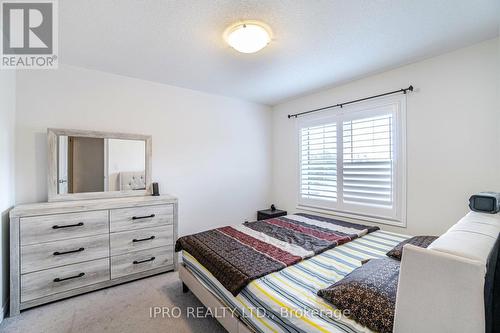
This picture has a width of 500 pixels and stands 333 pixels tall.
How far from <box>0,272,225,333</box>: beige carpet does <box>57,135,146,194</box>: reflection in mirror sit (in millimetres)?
1121

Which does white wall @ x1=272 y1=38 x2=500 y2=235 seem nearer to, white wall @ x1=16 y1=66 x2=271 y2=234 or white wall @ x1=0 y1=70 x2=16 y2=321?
white wall @ x1=16 y1=66 x2=271 y2=234

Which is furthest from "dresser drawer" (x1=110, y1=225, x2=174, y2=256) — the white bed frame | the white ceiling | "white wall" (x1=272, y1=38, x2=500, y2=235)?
"white wall" (x1=272, y1=38, x2=500, y2=235)

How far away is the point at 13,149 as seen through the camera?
7.12 feet

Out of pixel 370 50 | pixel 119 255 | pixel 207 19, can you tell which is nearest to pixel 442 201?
pixel 370 50

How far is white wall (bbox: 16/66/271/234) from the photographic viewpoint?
231 centimetres

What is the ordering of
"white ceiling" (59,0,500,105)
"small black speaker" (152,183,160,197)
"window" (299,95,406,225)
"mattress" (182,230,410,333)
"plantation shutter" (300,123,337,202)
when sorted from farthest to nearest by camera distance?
"plantation shutter" (300,123,337,202) → "small black speaker" (152,183,160,197) → "window" (299,95,406,225) → "white ceiling" (59,0,500,105) → "mattress" (182,230,410,333)

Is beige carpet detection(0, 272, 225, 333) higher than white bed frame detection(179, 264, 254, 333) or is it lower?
lower

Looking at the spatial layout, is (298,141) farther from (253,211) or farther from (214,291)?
(214,291)

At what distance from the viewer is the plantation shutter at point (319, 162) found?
3203mm

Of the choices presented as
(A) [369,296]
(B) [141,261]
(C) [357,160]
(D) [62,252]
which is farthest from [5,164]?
(C) [357,160]

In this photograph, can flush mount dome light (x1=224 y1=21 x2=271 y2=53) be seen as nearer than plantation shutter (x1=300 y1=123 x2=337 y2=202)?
Yes

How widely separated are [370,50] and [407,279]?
6.96ft

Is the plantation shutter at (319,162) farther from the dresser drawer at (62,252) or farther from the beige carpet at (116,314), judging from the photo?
the dresser drawer at (62,252)

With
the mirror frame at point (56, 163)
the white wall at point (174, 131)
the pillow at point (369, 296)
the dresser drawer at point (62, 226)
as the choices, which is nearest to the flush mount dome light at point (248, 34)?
the white wall at point (174, 131)
